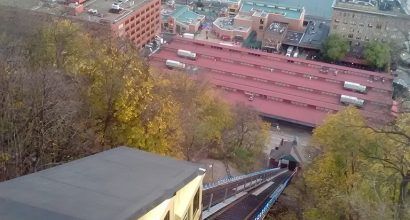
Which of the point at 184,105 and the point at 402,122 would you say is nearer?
the point at 402,122

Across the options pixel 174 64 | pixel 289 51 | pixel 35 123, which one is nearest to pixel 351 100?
pixel 289 51

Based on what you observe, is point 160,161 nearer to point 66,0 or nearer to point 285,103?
point 285,103

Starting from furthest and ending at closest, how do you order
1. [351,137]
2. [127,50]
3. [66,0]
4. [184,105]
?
[66,0], [184,105], [127,50], [351,137]

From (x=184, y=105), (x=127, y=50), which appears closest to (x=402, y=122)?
(x=127, y=50)

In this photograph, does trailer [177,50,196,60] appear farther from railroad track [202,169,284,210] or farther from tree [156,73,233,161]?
railroad track [202,169,284,210]

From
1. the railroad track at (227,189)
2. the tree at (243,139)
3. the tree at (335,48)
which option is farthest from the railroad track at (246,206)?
the tree at (335,48)

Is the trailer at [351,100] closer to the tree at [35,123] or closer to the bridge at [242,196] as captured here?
the bridge at [242,196]
